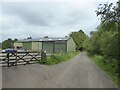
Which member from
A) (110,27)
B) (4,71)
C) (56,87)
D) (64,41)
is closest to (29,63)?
(4,71)

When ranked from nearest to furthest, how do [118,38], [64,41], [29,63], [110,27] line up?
[118,38] < [110,27] < [29,63] < [64,41]

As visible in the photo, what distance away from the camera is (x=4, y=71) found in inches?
624

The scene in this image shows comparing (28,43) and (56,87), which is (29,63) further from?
(28,43)

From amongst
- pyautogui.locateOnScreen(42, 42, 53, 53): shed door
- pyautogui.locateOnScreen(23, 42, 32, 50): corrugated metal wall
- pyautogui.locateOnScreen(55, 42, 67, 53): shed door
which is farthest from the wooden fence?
pyautogui.locateOnScreen(23, 42, 32, 50): corrugated metal wall

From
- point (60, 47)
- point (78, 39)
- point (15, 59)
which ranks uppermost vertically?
point (78, 39)

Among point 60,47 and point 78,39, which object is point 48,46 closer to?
point 60,47

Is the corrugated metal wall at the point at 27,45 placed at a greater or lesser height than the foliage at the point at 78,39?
lesser

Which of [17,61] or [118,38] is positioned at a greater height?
[118,38]

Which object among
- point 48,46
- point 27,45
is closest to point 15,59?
point 48,46

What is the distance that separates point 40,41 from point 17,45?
17.8 meters

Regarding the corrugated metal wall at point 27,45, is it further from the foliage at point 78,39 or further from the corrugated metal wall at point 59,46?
the foliage at point 78,39

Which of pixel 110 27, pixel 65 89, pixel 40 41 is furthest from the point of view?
pixel 40 41

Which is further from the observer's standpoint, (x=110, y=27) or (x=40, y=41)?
(x=40, y=41)

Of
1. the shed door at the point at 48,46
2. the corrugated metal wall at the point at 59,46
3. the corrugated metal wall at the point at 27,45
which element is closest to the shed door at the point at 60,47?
the corrugated metal wall at the point at 59,46
